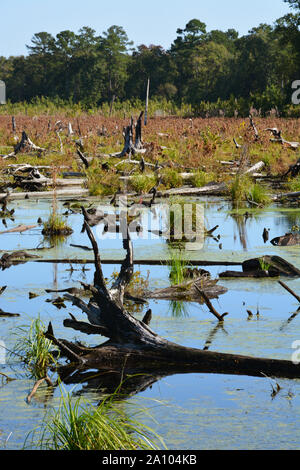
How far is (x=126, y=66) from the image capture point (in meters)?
87.8

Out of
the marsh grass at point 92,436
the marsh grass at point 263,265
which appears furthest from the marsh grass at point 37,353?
the marsh grass at point 263,265

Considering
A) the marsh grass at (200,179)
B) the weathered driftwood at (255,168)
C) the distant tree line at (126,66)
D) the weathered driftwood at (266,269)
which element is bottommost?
the weathered driftwood at (266,269)

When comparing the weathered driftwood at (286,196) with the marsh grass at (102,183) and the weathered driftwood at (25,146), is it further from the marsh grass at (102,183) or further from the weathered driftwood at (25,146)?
the weathered driftwood at (25,146)

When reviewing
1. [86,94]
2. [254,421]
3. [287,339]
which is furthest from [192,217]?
[86,94]

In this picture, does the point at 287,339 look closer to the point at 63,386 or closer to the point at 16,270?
the point at 63,386

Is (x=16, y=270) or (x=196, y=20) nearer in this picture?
(x=16, y=270)

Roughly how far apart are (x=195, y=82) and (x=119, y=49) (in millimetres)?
21264

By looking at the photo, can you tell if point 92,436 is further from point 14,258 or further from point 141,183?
point 141,183

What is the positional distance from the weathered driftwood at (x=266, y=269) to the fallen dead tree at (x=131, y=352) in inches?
133

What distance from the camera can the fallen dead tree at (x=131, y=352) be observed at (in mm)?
5488

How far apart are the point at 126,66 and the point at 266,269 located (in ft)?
266

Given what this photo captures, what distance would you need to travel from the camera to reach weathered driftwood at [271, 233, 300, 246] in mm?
11137

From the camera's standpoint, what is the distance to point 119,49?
93000 mm

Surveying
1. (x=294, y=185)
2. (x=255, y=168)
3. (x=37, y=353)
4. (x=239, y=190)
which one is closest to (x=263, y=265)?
(x=37, y=353)
